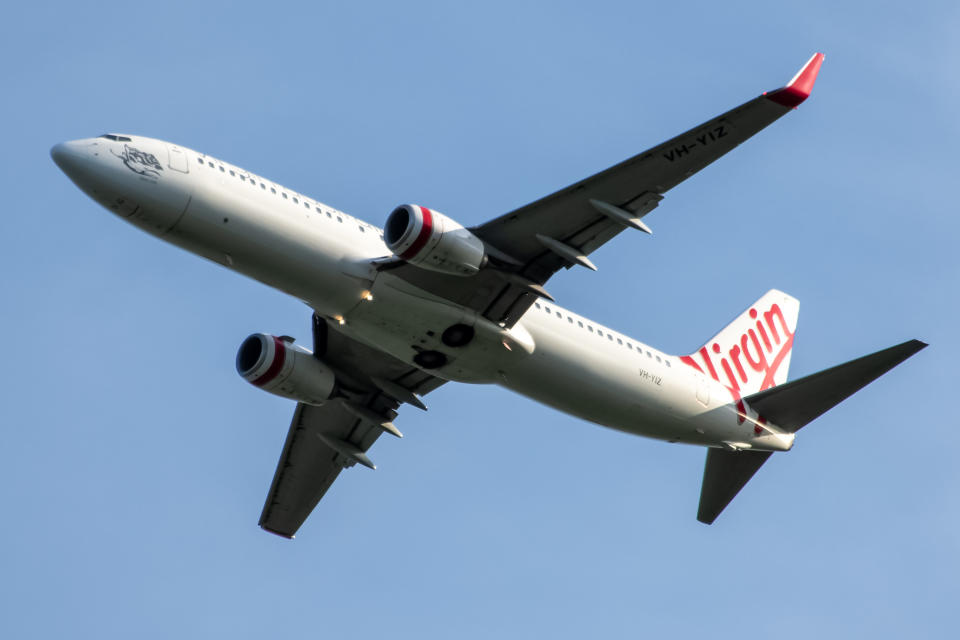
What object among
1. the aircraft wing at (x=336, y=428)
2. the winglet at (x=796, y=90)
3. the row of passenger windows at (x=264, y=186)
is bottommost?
the aircraft wing at (x=336, y=428)

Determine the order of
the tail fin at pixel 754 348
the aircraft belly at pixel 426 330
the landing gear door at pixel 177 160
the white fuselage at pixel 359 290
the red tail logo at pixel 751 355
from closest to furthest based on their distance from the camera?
the white fuselage at pixel 359 290, the landing gear door at pixel 177 160, the aircraft belly at pixel 426 330, the red tail logo at pixel 751 355, the tail fin at pixel 754 348

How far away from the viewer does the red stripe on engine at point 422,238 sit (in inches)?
1435

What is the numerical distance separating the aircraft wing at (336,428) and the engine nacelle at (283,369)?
989 millimetres

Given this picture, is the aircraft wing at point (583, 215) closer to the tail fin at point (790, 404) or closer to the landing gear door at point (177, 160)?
the landing gear door at point (177, 160)

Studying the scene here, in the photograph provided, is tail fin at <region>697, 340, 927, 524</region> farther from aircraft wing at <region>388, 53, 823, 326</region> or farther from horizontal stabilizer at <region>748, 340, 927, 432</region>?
aircraft wing at <region>388, 53, 823, 326</region>

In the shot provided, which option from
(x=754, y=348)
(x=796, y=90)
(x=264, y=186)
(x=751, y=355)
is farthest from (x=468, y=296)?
(x=754, y=348)

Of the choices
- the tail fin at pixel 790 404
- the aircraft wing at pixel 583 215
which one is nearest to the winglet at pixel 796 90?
the aircraft wing at pixel 583 215

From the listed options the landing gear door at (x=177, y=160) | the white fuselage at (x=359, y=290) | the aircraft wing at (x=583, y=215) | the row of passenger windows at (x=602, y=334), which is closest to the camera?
the aircraft wing at (x=583, y=215)

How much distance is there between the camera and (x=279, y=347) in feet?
143

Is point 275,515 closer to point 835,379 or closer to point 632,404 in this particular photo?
point 632,404

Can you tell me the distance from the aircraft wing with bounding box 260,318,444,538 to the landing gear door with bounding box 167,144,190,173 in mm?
9204

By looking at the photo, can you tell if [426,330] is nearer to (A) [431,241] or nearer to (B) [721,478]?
(A) [431,241]

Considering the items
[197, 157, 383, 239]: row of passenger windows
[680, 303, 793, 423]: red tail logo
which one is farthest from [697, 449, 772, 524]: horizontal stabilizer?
[197, 157, 383, 239]: row of passenger windows

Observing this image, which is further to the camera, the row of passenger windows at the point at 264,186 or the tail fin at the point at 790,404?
the tail fin at the point at 790,404
